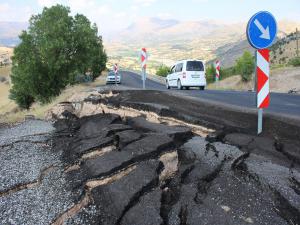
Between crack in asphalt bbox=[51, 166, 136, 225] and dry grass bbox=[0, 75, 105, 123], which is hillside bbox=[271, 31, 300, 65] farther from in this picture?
crack in asphalt bbox=[51, 166, 136, 225]

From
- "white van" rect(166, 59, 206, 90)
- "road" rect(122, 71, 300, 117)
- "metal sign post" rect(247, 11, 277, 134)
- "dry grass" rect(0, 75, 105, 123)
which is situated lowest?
"dry grass" rect(0, 75, 105, 123)

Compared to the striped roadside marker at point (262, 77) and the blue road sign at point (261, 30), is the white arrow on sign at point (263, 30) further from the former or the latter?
the striped roadside marker at point (262, 77)

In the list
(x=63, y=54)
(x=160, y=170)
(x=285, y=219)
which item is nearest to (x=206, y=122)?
(x=160, y=170)

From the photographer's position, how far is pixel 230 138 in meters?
7.05

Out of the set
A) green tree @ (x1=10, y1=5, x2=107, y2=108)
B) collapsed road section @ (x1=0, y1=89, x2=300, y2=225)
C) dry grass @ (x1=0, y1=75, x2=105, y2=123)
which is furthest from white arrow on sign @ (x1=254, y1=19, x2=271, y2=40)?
green tree @ (x1=10, y1=5, x2=107, y2=108)

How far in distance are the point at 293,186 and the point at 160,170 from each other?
1.91 metres

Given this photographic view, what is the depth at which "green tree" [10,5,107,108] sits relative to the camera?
26.8 meters

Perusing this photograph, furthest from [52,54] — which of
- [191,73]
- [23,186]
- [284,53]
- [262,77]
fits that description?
[284,53]

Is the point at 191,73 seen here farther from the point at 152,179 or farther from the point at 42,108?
the point at 152,179

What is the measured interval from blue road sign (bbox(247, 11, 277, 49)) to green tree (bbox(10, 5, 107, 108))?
21.4 metres

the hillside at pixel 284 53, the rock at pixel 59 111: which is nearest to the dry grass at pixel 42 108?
the rock at pixel 59 111

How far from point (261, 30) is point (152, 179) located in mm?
3808

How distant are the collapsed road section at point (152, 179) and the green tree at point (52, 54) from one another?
65.3 feet

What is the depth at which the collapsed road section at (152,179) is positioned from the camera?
438cm
